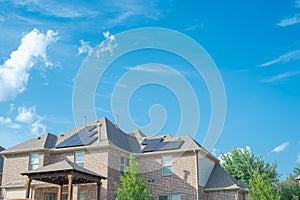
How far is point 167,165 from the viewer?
25.0 metres

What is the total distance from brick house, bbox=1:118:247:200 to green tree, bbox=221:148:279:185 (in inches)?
388

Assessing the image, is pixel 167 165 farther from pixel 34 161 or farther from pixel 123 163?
pixel 34 161

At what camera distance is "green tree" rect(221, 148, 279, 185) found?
117 ft

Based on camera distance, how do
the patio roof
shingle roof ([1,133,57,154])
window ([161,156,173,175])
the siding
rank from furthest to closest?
shingle roof ([1,133,57,154]), window ([161,156,173,175]), the siding, the patio roof

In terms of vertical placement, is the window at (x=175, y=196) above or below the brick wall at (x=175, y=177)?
below

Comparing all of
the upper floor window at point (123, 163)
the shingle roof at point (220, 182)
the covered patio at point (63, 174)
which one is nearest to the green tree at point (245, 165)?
the shingle roof at point (220, 182)

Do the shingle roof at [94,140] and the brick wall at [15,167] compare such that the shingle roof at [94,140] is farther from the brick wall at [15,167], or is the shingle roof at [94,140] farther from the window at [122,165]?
the window at [122,165]

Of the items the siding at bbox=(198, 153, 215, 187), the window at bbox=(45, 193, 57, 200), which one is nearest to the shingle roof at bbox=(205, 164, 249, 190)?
the siding at bbox=(198, 153, 215, 187)

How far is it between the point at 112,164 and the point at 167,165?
348 centimetres

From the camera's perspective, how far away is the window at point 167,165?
81.5 ft

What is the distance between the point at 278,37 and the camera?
21438 mm

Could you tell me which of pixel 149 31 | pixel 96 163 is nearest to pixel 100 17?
pixel 149 31

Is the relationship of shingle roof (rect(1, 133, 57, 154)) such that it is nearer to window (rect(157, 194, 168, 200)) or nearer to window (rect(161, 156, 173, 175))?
window (rect(161, 156, 173, 175))

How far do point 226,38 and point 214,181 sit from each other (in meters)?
9.71
